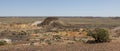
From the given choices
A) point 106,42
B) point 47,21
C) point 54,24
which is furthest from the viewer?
point 47,21

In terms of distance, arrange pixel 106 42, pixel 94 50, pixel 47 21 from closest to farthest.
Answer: pixel 94 50 → pixel 106 42 → pixel 47 21

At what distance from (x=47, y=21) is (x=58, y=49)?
58770mm

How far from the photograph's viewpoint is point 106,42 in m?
32.5

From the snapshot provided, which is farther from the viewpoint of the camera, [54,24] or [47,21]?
[47,21]

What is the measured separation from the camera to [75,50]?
26.6 m

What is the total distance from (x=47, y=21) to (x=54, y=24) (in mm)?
5783

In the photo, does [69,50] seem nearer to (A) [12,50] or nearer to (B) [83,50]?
(B) [83,50]

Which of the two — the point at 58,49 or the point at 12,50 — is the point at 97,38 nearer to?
the point at 58,49

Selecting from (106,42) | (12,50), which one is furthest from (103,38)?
(12,50)

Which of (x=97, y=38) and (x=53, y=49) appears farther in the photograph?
(x=97, y=38)

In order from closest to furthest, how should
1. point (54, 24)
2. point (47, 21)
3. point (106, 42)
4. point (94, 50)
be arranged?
point (94, 50)
point (106, 42)
point (54, 24)
point (47, 21)

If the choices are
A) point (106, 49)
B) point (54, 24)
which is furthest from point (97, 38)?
point (54, 24)

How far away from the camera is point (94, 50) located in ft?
86.6

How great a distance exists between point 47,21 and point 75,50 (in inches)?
2355
